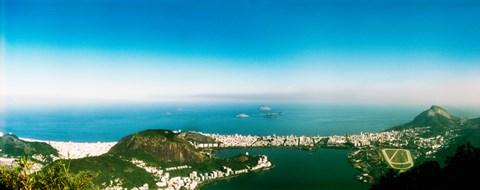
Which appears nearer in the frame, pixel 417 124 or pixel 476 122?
pixel 476 122

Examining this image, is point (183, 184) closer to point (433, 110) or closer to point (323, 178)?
point (323, 178)

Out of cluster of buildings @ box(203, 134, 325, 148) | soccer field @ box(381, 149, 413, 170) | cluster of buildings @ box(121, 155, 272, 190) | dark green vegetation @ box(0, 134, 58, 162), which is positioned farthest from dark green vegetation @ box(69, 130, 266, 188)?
soccer field @ box(381, 149, 413, 170)

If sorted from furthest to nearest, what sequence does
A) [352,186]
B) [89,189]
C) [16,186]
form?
[352,186] → [89,189] → [16,186]

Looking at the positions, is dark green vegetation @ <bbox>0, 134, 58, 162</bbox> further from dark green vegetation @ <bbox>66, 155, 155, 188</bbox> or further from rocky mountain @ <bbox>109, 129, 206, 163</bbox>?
dark green vegetation @ <bbox>66, 155, 155, 188</bbox>

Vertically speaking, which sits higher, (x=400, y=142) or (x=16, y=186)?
(x=16, y=186)

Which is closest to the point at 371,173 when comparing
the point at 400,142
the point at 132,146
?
the point at 400,142

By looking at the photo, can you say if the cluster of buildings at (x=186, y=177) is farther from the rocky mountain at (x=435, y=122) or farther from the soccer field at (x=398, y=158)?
the rocky mountain at (x=435, y=122)
